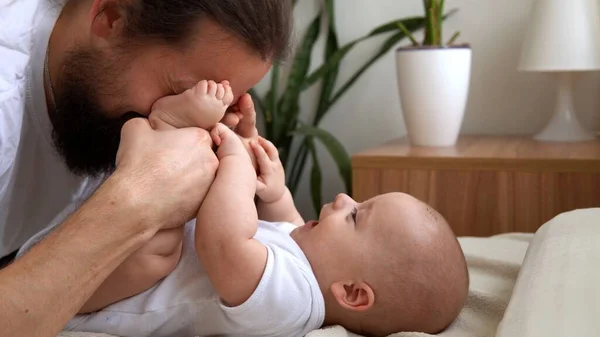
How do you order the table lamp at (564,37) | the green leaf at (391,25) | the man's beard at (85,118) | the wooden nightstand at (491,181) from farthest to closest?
the green leaf at (391,25) → the table lamp at (564,37) → the wooden nightstand at (491,181) → the man's beard at (85,118)

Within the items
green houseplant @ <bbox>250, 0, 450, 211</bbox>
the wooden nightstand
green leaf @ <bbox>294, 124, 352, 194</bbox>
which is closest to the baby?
the wooden nightstand

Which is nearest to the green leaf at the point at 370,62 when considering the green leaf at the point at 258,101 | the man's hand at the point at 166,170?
the green leaf at the point at 258,101

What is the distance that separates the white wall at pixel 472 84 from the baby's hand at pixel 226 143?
1.50 m

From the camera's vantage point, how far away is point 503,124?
2346 millimetres

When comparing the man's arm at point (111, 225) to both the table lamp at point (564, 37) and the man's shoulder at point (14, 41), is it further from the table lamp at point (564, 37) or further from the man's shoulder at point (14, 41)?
the table lamp at point (564, 37)

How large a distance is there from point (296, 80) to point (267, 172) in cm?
125

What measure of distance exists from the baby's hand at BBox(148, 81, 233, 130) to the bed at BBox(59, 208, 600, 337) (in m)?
0.31

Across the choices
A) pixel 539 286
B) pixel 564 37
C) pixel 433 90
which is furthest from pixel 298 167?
pixel 539 286

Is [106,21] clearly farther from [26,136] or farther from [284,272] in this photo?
[284,272]

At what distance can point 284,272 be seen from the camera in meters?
0.92

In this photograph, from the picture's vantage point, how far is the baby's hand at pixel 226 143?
1.00 meters

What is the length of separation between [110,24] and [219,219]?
0.45 m

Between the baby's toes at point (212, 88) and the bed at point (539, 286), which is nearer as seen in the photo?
the bed at point (539, 286)

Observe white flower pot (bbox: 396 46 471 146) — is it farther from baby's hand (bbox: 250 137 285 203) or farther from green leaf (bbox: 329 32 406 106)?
baby's hand (bbox: 250 137 285 203)
